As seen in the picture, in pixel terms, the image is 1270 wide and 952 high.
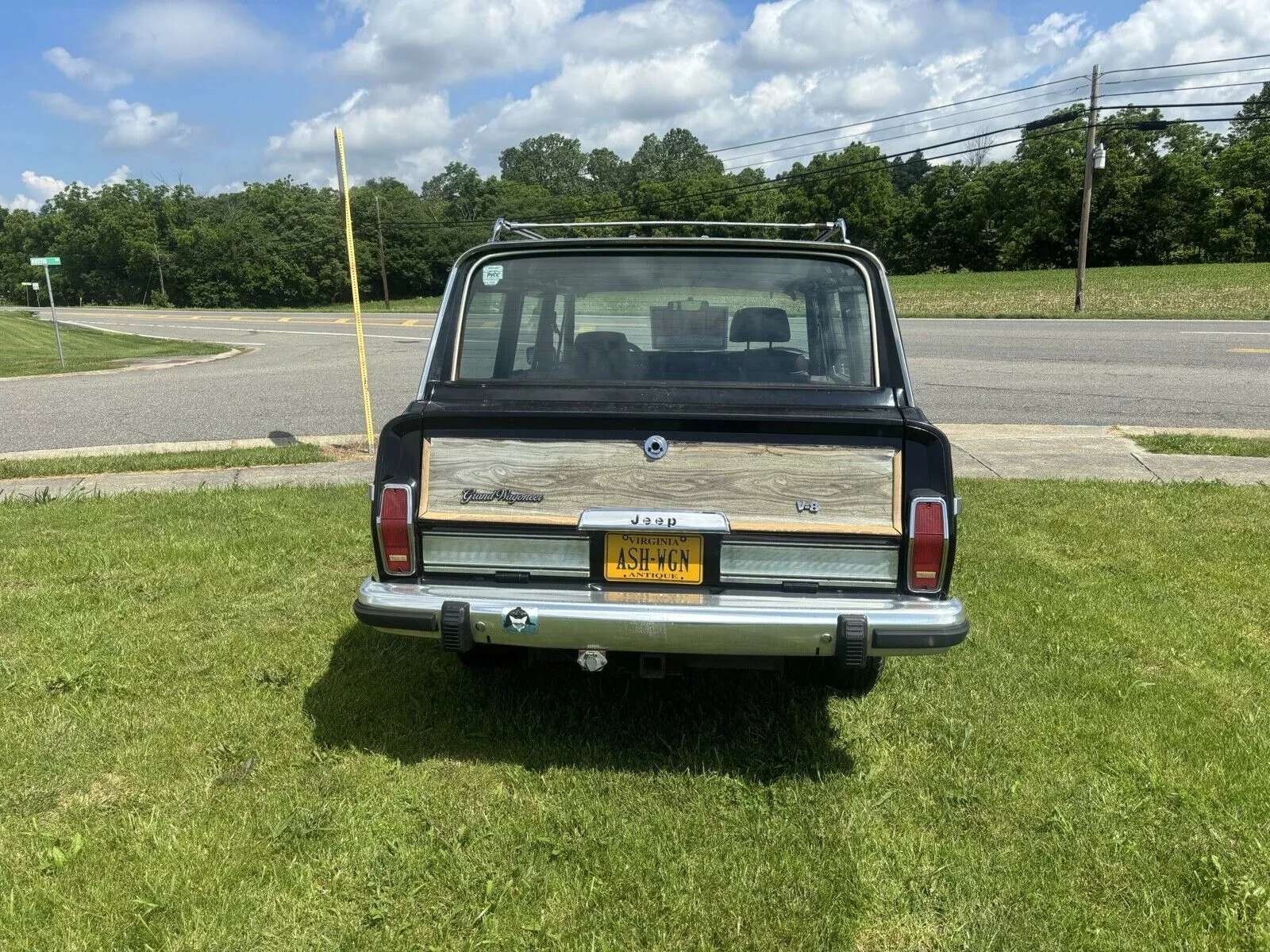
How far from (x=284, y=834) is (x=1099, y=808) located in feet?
8.58

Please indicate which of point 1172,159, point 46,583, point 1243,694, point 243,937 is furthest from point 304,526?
point 1172,159

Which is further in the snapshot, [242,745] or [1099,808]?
[242,745]

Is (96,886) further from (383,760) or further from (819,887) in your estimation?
(819,887)

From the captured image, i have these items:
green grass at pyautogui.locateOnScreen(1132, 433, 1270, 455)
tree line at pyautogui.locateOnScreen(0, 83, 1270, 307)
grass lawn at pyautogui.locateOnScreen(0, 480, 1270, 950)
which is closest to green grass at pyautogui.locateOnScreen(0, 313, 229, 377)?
grass lawn at pyautogui.locateOnScreen(0, 480, 1270, 950)

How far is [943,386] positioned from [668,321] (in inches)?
397

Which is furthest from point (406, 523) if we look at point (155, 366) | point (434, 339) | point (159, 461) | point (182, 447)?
point (155, 366)

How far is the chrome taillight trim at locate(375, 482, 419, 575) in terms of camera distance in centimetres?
302

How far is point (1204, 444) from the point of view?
8.28 meters

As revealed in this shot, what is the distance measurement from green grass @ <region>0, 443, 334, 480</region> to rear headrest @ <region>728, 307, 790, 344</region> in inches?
237

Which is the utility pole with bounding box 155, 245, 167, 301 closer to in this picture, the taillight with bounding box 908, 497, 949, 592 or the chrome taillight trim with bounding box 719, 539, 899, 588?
the chrome taillight trim with bounding box 719, 539, 899, 588

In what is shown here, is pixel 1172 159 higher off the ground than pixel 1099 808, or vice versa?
pixel 1172 159

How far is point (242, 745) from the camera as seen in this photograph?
11.2ft

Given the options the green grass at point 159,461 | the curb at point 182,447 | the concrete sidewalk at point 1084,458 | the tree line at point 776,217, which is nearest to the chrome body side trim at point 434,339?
the concrete sidewalk at point 1084,458

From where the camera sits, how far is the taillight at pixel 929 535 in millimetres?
2861
